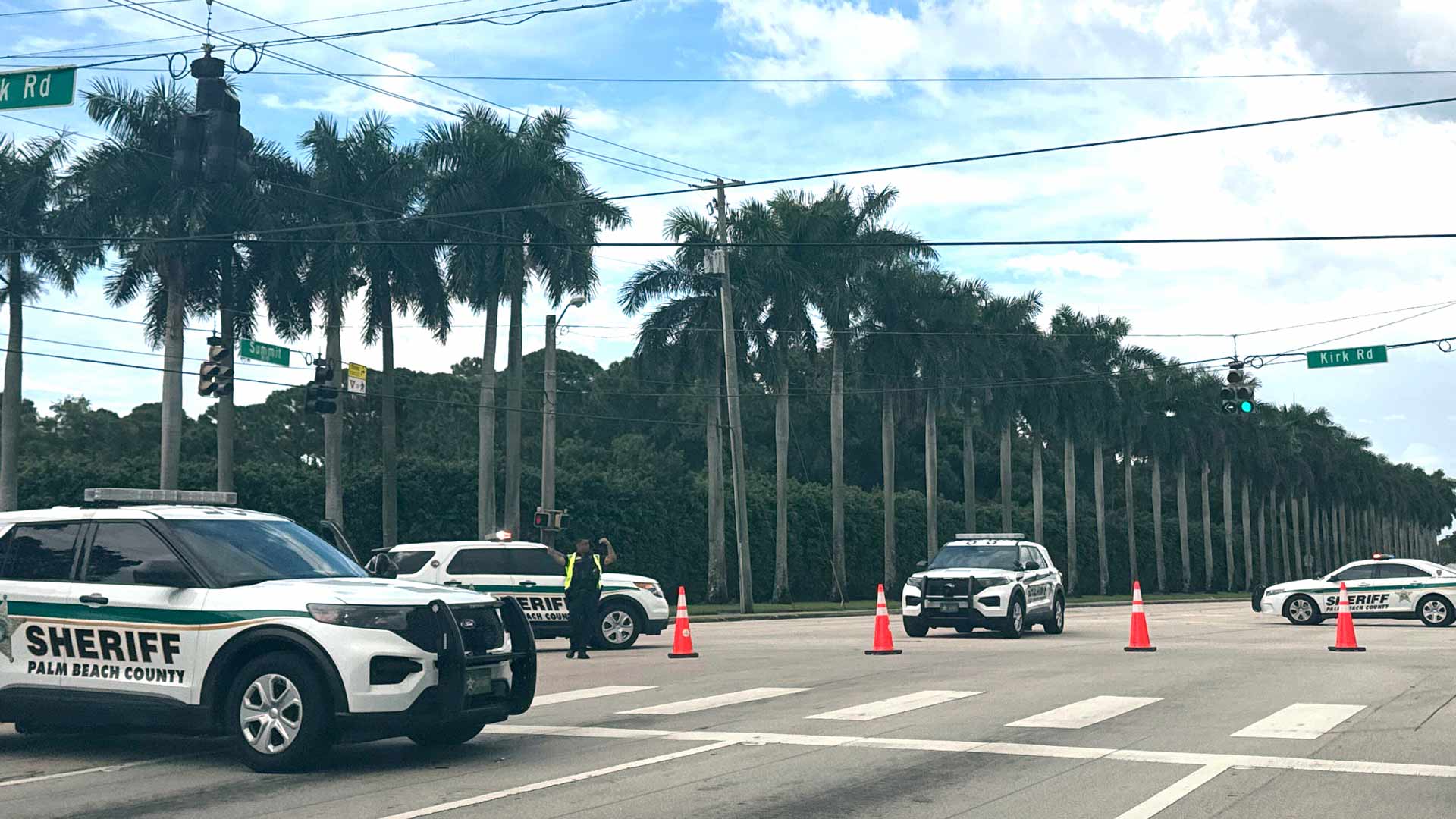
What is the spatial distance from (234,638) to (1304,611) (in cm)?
2645

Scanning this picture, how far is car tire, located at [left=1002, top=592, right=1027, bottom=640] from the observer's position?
25766 millimetres

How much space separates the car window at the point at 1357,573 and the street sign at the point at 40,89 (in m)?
26.0

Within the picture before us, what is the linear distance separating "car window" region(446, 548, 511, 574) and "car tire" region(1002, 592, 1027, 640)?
27.8 feet

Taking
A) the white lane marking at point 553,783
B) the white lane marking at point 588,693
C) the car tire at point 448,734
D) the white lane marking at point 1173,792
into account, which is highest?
the car tire at point 448,734

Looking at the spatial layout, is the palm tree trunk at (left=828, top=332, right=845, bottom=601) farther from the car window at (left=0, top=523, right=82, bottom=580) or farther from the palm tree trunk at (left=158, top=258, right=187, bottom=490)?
the car window at (left=0, top=523, right=82, bottom=580)

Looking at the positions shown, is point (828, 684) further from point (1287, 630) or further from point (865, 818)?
point (1287, 630)

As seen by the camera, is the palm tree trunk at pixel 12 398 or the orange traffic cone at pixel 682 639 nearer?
the orange traffic cone at pixel 682 639

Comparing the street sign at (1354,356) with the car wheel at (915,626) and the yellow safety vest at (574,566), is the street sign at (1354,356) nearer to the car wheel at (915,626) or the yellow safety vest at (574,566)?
the car wheel at (915,626)

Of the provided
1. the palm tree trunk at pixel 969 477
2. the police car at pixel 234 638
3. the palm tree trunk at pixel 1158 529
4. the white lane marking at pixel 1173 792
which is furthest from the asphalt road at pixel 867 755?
the palm tree trunk at pixel 1158 529

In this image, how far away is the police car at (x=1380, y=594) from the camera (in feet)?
100

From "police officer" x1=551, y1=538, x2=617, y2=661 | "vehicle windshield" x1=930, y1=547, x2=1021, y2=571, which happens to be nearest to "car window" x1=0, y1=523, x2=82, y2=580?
"police officer" x1=551, y1=538, x2=617, y2=661

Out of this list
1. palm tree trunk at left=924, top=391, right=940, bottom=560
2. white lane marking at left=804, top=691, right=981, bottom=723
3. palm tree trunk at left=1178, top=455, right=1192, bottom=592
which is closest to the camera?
white lane marking at left=804, top=691, right=981, bottom=723

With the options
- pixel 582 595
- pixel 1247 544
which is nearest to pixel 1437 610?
pixel 582 595

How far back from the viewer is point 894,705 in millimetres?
13914
